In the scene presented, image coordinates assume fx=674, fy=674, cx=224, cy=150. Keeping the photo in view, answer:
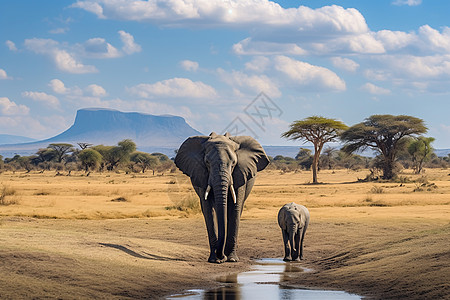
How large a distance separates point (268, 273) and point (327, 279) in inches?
62.0

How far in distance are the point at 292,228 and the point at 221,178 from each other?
7.70ft

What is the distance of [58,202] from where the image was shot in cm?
3175

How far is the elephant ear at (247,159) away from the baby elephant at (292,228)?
122cm

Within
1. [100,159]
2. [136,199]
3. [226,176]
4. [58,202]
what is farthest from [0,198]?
[100,159]

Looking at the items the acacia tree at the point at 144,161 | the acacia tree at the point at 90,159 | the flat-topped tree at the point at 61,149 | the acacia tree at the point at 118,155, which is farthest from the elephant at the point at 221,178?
the flat-topped tree at the point at 61,149

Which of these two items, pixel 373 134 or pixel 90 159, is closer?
pixel 373 134

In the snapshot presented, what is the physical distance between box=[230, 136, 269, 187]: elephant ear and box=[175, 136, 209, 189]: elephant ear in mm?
731

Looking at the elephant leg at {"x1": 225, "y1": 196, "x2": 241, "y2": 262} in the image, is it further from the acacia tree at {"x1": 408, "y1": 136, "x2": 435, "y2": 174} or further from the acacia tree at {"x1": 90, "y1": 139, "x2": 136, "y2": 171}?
the acacia tree at {"x1": 90, "y1": 139, "x2": 136, "y2": 171}

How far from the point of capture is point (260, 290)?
1160cm

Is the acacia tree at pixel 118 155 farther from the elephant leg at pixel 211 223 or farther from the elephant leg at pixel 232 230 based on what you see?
the elephant leg at pixel 211 223

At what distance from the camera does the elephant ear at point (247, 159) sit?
15.3 metres

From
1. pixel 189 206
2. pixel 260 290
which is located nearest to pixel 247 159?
pixel 260 290

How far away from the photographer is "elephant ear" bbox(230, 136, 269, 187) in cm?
1530

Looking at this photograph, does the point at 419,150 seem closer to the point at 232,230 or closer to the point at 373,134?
the point at 373,134
